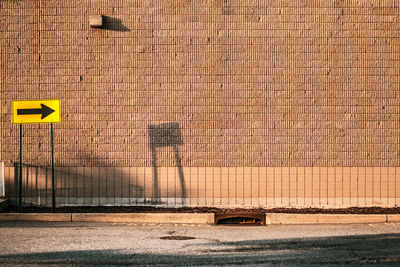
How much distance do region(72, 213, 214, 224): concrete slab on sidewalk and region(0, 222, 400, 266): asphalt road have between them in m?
0.59

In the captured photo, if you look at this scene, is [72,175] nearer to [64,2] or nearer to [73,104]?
[73,104]

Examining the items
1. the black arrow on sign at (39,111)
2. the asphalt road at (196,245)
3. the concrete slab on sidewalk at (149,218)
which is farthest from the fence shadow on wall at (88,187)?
the asphalt road at (196,245)

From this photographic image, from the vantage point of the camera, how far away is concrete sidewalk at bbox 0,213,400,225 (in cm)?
1388

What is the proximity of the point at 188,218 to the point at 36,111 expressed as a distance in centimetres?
481

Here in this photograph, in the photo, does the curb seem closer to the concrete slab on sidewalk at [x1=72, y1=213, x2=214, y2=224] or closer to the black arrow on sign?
the concrete slab on sidewalk at [x1=72, y1=213, x2=214, y2=224]

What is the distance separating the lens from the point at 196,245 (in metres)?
10.3

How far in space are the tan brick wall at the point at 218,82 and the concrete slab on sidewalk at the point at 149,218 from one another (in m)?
2.14

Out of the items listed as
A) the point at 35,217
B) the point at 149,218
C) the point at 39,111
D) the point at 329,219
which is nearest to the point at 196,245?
the point at 149,218

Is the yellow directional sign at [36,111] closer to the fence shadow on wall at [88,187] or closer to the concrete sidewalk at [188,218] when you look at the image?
the fence shadow on wall at [88,187]

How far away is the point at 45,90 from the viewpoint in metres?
16.1

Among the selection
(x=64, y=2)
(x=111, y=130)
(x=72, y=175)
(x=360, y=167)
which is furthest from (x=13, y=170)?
(x=360, y=167)

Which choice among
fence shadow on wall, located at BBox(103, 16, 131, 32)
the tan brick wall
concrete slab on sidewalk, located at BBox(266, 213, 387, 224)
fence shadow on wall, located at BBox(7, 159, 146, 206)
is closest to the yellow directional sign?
the tan brick wall

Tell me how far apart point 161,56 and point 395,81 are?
678cm

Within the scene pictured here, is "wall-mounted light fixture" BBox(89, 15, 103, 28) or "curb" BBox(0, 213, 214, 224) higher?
"wall-mounted light fixture" BBox(89, 15, 103, 28)
